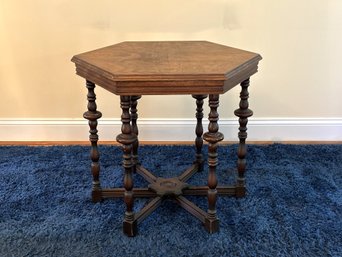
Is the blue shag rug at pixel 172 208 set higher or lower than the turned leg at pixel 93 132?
lower

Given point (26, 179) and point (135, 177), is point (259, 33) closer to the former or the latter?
point (135, 177)

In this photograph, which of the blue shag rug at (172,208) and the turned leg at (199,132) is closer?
the blue shag rug at (172,208)

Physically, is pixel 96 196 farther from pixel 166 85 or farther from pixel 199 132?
pixel 166 85

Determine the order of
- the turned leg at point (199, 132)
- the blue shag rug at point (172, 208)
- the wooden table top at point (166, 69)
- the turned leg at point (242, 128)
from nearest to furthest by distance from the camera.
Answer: the wooden table top at point (166, 69) → the blue shag rug at point (172, 208) → the turned leg at point (242, 128) → the turned leg at point (199, 132)

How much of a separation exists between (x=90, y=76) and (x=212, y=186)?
553 mm

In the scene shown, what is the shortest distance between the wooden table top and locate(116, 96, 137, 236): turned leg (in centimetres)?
7

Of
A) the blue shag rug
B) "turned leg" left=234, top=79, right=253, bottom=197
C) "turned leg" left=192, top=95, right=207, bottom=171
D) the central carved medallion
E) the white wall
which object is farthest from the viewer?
the white wall

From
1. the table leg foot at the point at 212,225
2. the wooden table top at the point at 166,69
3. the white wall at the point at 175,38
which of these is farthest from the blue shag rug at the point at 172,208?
the wooden table top at the point at 166,69

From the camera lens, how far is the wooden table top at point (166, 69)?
1.16m

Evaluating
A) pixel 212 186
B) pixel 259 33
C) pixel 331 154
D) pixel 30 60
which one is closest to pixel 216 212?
pixel 212 186

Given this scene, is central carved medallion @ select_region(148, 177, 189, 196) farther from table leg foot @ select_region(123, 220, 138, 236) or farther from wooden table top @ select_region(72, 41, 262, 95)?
wooden table top @ select_region(72, 41, 262, 95)

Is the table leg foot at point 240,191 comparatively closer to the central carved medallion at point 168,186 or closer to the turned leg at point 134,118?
the central carved medallion at point 168,186

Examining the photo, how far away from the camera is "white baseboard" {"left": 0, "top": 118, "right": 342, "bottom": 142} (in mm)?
2133

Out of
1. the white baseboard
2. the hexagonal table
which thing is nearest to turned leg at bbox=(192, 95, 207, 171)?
the hexagonal table
